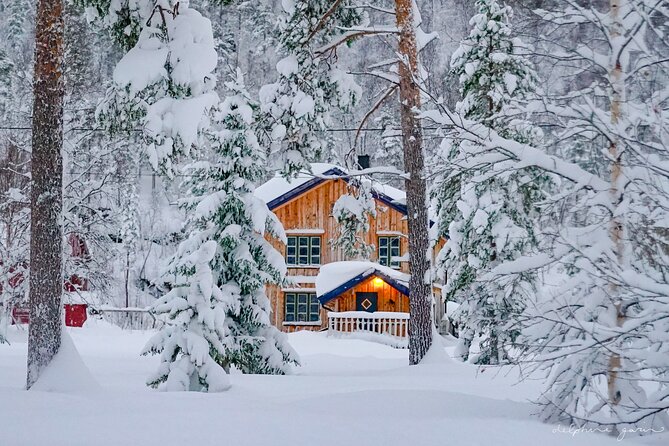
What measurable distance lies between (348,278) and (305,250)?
4.46 m

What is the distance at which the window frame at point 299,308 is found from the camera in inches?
1326

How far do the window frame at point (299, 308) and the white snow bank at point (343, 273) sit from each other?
9.33 feet

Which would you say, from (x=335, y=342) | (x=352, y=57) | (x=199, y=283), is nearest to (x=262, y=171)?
(x=199, y=283)

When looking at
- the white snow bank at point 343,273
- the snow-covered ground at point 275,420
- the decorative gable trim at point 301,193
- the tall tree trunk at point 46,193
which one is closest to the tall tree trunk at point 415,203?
the snow-covered ground at point 275,420

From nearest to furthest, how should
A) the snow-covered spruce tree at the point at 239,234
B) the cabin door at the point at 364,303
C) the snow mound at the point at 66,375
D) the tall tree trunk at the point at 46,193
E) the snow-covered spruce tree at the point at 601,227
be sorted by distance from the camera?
1. the snow-covered spruce tree at the point at 601,227
2. the snow mound at the point at 66,375
3. the tall tree trunk at the point at 46,193
4. the snow-covered spruce tree at the point at 239,234
5. the cabin door at the point at 364,303

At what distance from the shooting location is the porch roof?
3016cm

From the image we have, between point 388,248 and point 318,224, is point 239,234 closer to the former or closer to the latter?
point 318,224

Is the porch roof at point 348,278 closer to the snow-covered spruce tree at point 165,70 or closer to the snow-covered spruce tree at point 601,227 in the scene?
the snow-covered spruce tree at point 165,70

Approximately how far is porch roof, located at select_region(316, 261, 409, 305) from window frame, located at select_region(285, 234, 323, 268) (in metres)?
2.84

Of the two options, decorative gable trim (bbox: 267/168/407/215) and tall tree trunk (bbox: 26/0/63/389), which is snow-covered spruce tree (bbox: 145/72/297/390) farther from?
decorative gable trim (bbox: 267/168/407/215)

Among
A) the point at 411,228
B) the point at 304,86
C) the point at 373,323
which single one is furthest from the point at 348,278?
the point at 411,228

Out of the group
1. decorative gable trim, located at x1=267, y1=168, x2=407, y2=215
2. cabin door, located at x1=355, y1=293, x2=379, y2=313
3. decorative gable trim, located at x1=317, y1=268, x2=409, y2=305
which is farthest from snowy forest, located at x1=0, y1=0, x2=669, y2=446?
decorative gable trim, located at x1=267, y1=168, x2=407, y2=215

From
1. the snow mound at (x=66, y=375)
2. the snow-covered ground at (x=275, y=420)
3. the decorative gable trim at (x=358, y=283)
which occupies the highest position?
the decorative gable trim at (x=358, y=283)

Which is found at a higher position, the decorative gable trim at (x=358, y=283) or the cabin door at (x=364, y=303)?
the decorative gable trim at (x=358, y=283)
